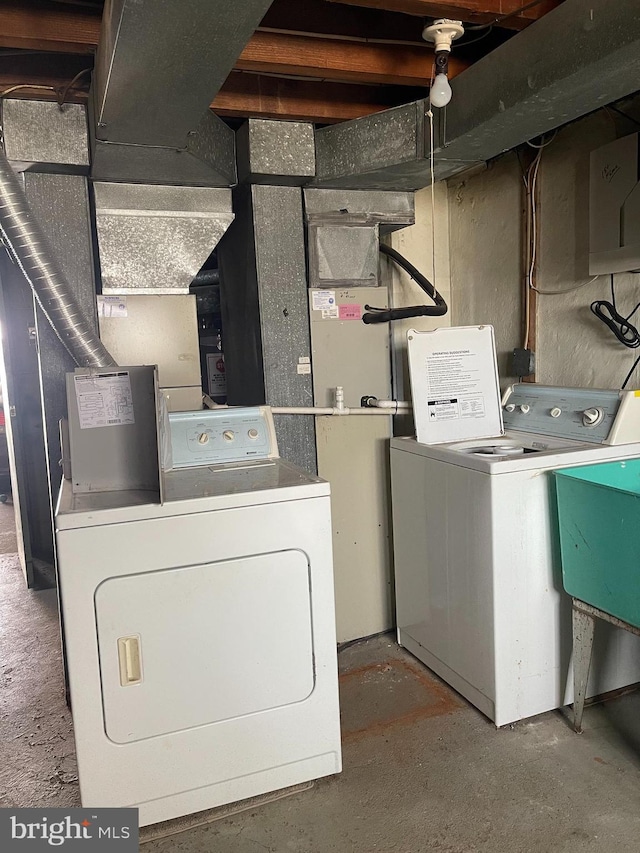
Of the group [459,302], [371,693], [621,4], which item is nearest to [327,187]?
[459,302]

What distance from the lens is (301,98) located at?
2.51m

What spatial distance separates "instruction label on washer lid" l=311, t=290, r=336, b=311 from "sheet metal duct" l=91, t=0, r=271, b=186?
61 centimetres

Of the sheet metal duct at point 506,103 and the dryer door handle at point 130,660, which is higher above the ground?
the sheet metal duct at point 506,103

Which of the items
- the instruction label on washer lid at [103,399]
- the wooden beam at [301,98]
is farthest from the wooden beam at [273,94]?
the instruction label on washer lid at [103,399]

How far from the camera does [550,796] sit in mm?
1847

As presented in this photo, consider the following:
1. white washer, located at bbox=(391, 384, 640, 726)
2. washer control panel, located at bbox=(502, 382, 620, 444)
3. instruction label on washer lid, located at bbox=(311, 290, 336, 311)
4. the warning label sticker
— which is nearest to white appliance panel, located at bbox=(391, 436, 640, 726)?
white washer, located at bbox=(391, 384, 640, 726)

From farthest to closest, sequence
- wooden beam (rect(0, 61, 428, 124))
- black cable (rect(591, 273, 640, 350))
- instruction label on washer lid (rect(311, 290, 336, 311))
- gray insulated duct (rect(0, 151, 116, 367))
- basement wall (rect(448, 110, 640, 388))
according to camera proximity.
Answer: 1. instruction label on washer lid (rect(311, 290, 336, 311))
2. basement wall (rect(448, 110, 640, 388))
3. black cable (rect(591, 273, 640, 350))
4. wooden beam (rect(0, 61, 428, 124))
5. gray insulated duct (rect(0, 151, 116, 367))

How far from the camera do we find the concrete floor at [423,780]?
172 cm

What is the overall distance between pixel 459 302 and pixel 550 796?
2.25 metres

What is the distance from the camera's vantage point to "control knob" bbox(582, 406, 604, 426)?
2.31 meters

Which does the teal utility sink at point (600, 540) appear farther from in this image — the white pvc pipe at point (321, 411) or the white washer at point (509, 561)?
the white pvc pipe at point (321, 411)

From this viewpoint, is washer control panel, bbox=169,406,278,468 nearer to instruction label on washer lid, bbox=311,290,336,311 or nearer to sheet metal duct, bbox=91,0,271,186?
instruction label on washer lid, bbox=311,290,336,311

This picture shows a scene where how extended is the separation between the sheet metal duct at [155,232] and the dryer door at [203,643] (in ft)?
4.21

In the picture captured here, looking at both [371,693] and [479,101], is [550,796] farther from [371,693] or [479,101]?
[479,101]
